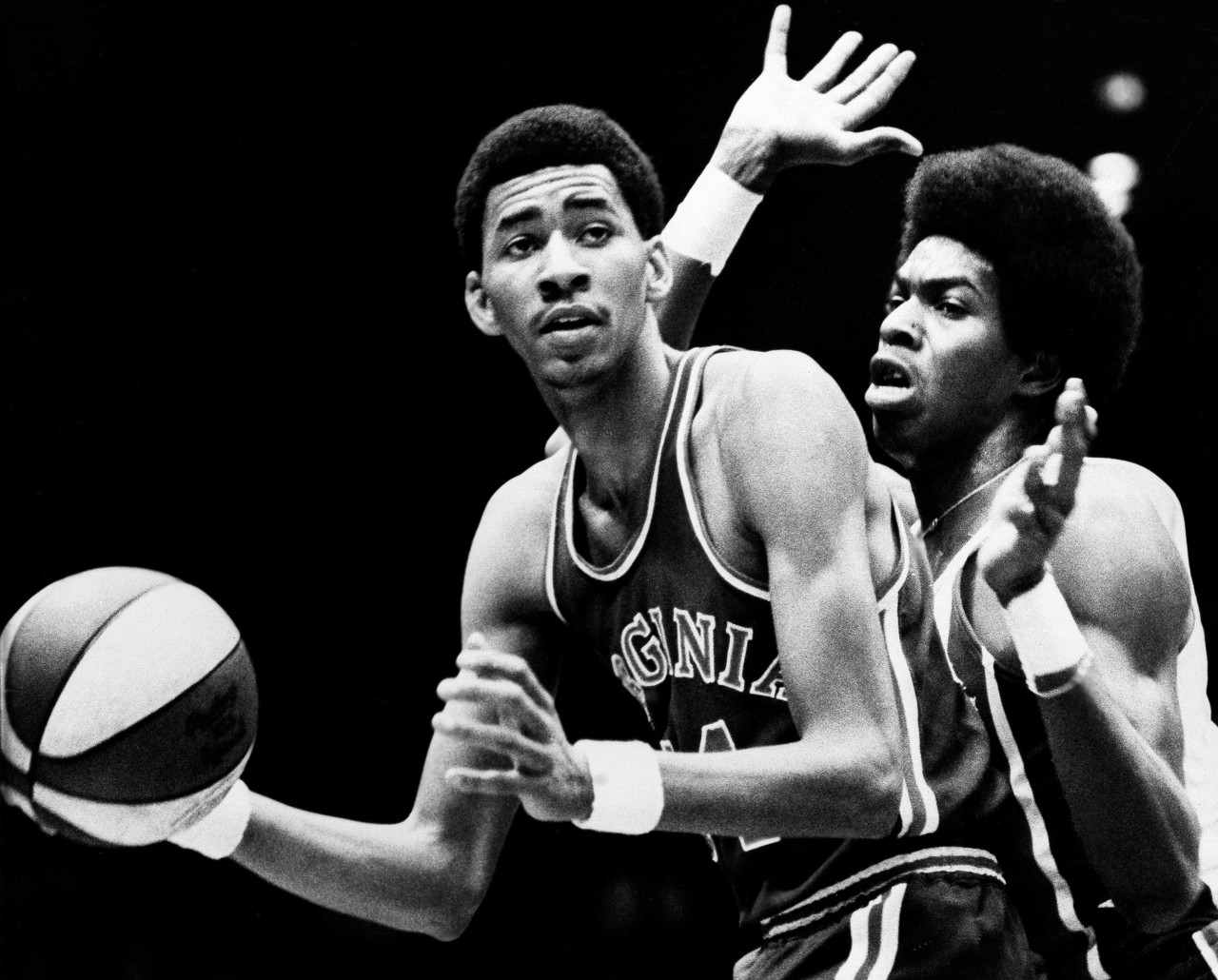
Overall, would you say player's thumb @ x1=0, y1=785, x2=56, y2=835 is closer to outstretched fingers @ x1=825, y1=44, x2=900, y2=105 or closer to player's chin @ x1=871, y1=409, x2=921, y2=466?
player's chin @ x1=871, y1=409, x2=921, y2=466

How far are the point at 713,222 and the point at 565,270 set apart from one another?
2.49 ft

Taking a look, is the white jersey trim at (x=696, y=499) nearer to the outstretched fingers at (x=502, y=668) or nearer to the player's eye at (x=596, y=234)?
the player's eye at (x=596, y=234)

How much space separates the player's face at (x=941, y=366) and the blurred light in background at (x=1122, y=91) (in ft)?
4.48

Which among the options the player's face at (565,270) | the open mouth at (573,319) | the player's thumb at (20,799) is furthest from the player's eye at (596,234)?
the player's thumb at (20,799)

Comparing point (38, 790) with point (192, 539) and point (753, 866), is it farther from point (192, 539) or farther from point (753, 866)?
point (192, 539)

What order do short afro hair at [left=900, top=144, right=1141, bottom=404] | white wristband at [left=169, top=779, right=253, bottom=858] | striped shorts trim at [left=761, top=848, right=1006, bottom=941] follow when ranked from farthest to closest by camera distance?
1. short afro hair at [left=900, top=144, right=1141, bottom=404]
2. white wristband at [left=169, top=779, right=253, bottom=858]
3. striped shorts trim at [left=761, top=848, right=1006, bottom=941]

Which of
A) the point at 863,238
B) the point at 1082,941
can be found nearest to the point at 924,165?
the point at 863,238

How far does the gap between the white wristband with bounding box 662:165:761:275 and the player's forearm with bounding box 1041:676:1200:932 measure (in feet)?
3.47

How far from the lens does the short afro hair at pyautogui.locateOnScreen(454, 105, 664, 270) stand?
2160mm

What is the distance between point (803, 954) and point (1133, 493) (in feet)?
2.75

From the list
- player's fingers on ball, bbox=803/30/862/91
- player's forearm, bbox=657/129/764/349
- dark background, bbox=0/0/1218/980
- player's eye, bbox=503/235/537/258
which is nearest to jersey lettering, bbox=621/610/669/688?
player's eye, bbox=503/235/537/258

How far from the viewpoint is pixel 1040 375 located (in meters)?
2.71

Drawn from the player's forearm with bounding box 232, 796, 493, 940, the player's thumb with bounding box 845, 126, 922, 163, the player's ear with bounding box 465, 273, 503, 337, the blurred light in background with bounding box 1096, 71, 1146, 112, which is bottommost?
the player's forearm with bounding box 232, 796, 493, 940

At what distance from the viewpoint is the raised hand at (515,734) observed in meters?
1.50
